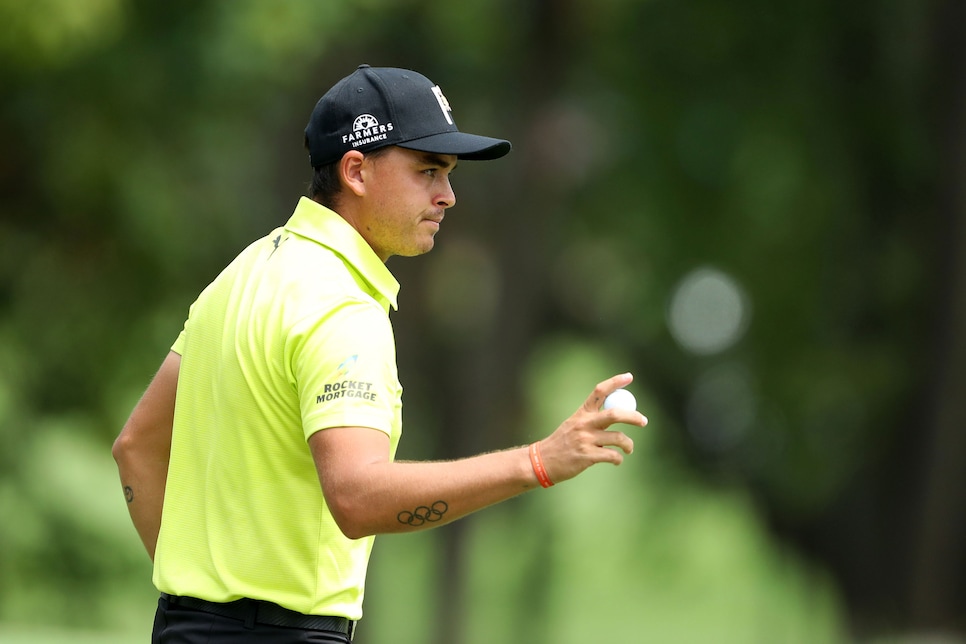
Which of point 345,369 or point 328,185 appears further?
point 328,185

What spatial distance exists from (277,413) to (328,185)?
768mm

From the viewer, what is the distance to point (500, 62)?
18.1 metres

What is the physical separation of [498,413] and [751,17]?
223 inches

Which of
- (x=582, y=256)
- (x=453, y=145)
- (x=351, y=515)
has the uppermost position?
(x=582, y=256)

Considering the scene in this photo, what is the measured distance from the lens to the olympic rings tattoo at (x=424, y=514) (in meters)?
3.33

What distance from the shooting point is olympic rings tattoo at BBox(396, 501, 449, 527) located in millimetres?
3334

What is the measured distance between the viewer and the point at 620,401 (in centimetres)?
345

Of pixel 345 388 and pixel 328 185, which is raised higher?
pixel 328 185

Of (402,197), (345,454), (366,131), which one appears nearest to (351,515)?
(345,454)

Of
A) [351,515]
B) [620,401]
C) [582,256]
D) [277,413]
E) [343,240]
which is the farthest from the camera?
[582,256]

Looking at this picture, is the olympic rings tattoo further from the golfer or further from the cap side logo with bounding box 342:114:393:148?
the cap side logo with bounding box 342:114:393:148

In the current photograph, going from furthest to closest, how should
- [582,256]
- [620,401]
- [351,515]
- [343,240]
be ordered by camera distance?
[582,256] → [343,240] → [620,401] → [351,515]

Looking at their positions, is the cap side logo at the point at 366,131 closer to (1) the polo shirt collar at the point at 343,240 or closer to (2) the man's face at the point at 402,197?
(2) the man's face at the point at 402,197

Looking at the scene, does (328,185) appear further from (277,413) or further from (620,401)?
(620,401)
